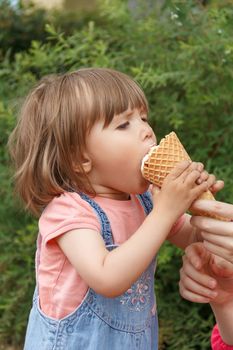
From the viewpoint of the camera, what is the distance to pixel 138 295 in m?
2.22

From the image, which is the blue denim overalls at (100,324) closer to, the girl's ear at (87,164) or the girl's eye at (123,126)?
the girl's ear at (87,164)

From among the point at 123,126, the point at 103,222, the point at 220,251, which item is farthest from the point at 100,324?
the point at 123,126

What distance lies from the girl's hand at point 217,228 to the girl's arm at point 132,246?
0.05 metres

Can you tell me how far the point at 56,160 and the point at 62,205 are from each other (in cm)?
14

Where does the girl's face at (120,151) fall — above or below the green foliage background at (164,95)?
above

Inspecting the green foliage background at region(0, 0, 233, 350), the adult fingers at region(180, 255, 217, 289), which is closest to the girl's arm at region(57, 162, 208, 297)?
the adult fingers at region(180, 255, 217, 289)

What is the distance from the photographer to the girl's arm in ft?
6.40

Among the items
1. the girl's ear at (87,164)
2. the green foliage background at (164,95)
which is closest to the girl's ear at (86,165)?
the girl's ear at (87,164)

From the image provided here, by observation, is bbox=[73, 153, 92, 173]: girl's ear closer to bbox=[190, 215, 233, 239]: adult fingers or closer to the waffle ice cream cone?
the waffle ice cream cone

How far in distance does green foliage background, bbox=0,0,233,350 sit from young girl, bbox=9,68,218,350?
133 centimetres

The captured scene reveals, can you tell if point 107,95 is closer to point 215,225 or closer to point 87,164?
point 87,164

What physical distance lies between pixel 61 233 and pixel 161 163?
0.33 meters

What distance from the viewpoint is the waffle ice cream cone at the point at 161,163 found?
2014mm

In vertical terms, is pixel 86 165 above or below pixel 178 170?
below
